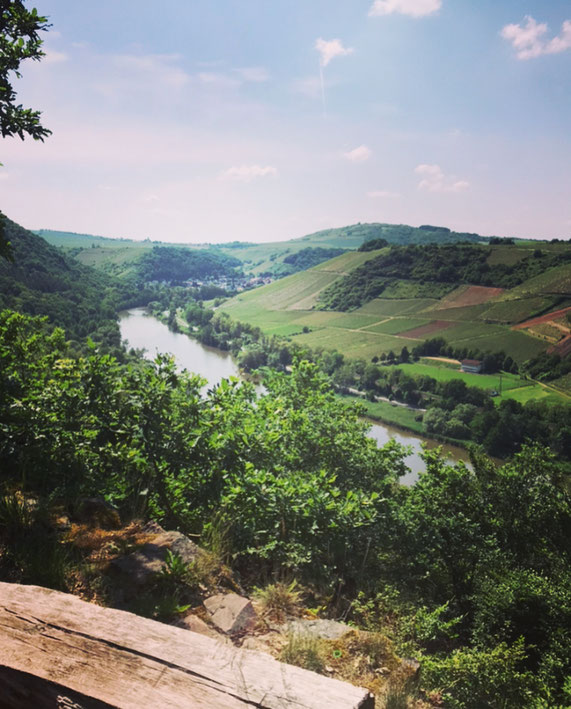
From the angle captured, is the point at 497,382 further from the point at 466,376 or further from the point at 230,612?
the point at 230,612

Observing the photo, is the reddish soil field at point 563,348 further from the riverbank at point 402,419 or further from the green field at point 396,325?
the riverbank at point 402,419

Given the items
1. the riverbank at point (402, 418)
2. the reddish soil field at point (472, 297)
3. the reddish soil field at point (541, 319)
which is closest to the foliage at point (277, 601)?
the riverbank at point (402, 418)

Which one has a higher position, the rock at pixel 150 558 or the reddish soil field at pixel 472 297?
the reddish soil field at pixel 472 297

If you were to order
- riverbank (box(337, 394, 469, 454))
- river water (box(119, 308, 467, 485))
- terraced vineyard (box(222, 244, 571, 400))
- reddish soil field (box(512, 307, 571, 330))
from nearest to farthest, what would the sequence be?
riverbank (box(337, 394, 469, 454))
river water (box(119, 308, 467, 485))
terraced vineyard (box(222, 244, 571, 400))
reddish soil field (box(512, 307, 571, 330))

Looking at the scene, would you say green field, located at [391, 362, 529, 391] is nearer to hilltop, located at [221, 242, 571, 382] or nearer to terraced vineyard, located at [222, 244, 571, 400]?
terraced vineyard, located at [222, 244, 571, 400]

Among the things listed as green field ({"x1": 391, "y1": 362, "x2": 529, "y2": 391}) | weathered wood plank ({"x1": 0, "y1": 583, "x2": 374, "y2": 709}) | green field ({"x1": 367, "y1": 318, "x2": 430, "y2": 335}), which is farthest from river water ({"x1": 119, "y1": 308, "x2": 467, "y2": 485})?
weathered wood plank ({"x1": 0, "y1": 583, "x2": 374, "y2": 709})

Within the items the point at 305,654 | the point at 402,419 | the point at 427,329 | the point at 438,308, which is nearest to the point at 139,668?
the point at 305,654

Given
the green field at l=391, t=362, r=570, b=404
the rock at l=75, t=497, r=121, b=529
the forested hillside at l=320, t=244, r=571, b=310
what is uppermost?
the forested hillside at l=320, t=244, r=571, b=310

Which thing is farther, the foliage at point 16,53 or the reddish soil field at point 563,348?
the reddish soil field at point 563,348
